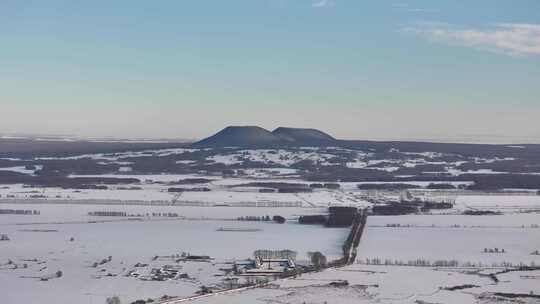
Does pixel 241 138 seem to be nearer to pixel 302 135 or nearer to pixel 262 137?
pixel 262 137

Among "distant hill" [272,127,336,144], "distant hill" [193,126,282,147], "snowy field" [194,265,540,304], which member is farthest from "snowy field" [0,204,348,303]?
"distant hill" [272,127,336,144]

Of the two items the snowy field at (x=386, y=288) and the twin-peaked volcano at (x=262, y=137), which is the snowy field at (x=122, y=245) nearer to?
the snowy field at (x=386, y=288)

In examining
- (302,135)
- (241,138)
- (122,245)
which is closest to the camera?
(122,245)

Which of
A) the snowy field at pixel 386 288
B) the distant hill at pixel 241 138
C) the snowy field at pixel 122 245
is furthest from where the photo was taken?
the distant hill at pixel 241 138

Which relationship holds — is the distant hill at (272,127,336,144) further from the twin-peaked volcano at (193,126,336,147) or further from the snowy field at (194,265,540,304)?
the snowy field at (194,265,540,304)

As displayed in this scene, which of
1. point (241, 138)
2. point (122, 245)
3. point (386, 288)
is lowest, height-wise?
point (386, 288)

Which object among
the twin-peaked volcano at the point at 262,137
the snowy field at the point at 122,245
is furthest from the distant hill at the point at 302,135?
the snowy field at the point at 122,245

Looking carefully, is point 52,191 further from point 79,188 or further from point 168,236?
point 168,236

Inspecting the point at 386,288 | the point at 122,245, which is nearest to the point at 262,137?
the point at 122,245
